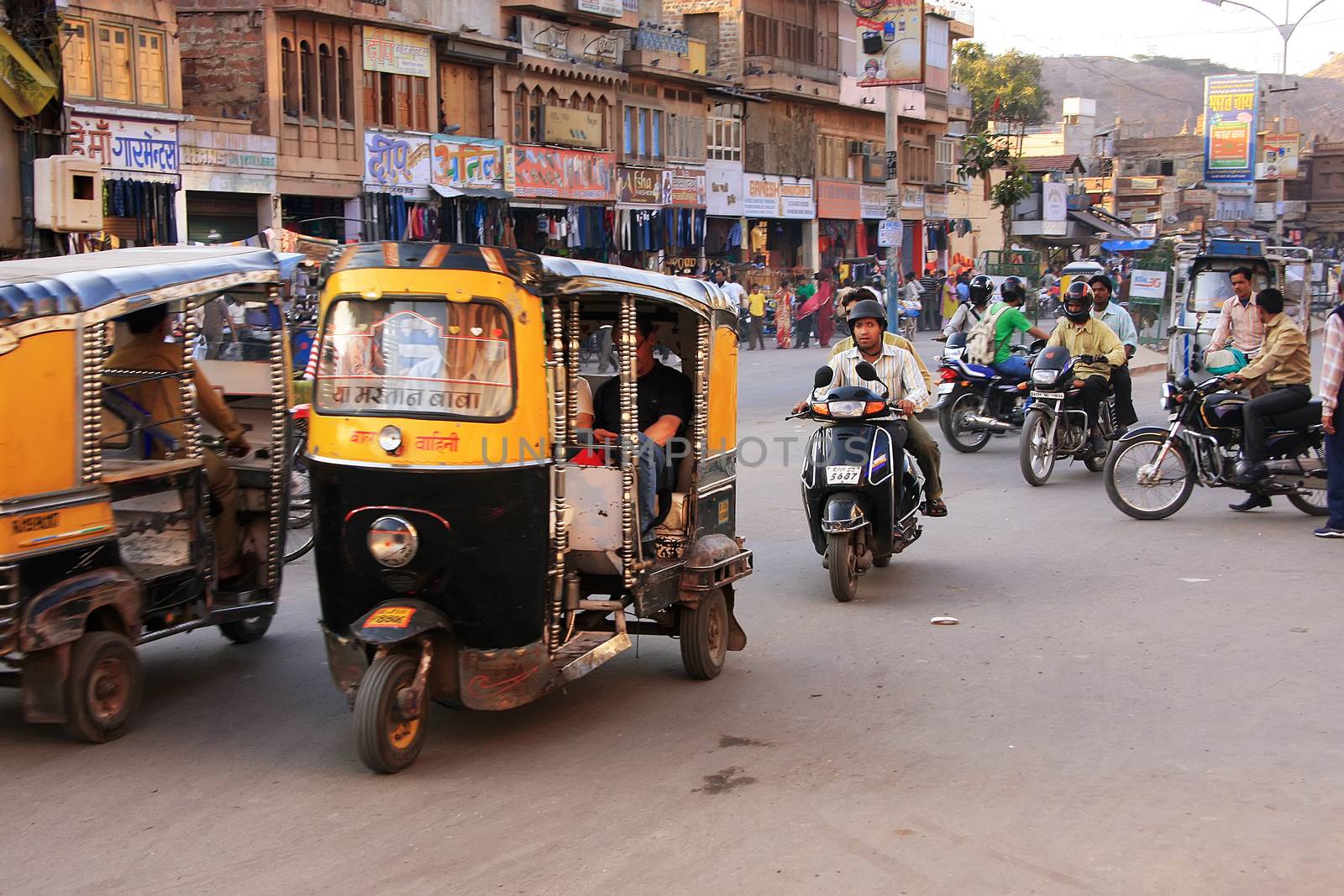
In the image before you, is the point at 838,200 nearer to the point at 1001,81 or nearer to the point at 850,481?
the point at 1001,81

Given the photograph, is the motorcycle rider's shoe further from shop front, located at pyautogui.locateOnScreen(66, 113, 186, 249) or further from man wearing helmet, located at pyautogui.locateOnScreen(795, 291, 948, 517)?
shop front, located at pyautogui.locateOnScreen(66, 113, 186, 249)

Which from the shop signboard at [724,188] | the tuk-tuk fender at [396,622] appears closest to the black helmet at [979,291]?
the tuk-tuk fender at [396,622]

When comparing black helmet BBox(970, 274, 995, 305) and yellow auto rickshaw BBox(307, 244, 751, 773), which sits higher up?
black helmet BBox(970, 274, 995, 305)

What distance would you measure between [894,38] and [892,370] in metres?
15.7

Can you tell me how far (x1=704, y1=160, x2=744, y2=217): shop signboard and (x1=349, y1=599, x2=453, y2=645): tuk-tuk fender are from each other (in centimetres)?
3907

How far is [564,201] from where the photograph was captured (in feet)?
120

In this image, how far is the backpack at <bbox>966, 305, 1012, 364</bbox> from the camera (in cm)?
1566

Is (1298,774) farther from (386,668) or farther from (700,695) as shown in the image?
(386,668)

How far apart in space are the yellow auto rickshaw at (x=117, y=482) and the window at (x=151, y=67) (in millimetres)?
20011

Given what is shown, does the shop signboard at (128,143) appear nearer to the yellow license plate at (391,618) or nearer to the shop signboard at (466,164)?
the shop signboard at (466,164)

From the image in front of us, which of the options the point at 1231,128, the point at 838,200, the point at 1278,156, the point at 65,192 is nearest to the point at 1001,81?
the point at 1278,156

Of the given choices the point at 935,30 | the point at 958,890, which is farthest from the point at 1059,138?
the point at 958,890

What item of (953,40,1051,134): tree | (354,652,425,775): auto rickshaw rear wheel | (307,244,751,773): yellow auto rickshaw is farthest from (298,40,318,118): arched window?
(953,40,1051,134): tree

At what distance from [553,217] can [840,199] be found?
60.6 ft
